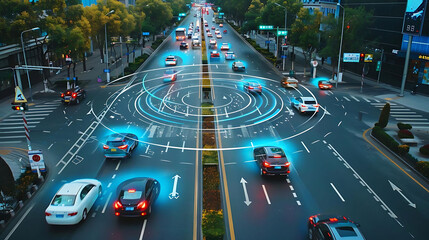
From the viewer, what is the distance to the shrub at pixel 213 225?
1594cm

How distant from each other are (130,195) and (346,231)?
10.1 meters

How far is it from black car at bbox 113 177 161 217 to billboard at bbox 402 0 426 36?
37.1 m

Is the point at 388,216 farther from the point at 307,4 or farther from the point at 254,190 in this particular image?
the point at 307,4

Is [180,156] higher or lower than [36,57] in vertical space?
lower

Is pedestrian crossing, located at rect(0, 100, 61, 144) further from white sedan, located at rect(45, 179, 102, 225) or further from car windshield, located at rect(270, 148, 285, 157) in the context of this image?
car windshield, located at rect(270, 148, 285, 157)

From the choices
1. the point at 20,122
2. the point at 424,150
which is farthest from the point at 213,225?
the point at 20,122

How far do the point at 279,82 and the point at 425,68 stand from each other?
58.5 feet

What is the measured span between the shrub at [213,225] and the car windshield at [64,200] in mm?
6415

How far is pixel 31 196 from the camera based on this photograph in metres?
21.3

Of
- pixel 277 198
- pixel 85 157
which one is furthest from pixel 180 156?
pixel 277 198

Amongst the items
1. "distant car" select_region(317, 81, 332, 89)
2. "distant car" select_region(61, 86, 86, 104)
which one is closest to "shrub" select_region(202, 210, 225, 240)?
"distant car" select_region(61, 86, 86, 104)

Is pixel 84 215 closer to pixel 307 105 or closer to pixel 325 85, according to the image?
pixel 307 105

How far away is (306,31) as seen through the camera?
5988 centimetres

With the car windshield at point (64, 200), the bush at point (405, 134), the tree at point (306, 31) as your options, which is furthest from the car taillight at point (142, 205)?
the tree at point (306, 31)
